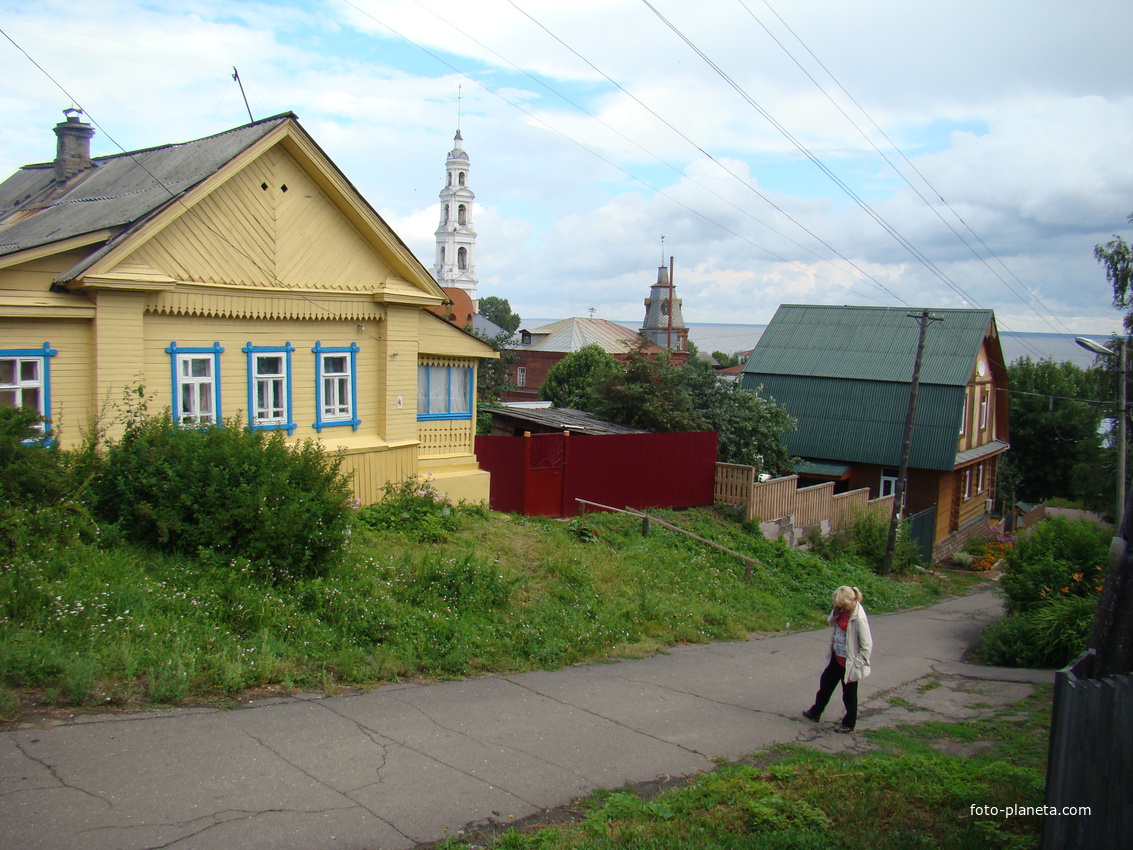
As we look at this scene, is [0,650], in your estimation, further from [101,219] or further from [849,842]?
[101,219]

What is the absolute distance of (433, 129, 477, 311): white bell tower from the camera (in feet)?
306

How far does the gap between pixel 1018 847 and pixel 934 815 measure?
68 cm

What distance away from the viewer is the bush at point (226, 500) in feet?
29.6

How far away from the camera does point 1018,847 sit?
4.94 m

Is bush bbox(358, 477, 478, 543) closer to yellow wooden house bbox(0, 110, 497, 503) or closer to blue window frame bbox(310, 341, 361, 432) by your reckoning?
yellow wooden house bbox(0, 110, 497, 503)

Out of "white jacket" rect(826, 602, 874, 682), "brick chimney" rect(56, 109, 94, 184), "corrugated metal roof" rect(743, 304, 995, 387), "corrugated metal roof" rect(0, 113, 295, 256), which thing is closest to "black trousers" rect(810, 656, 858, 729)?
"white jacket" rect(826, 602, 874, 682)

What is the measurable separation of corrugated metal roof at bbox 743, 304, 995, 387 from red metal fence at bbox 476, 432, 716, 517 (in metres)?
13.5

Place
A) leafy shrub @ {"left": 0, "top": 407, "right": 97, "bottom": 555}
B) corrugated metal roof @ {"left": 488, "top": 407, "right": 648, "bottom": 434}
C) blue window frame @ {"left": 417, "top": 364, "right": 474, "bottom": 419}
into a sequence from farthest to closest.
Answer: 1. corrugated metal roof @ {"left": 488, "top": 407, "right": 648, "bottom": 434}
2. blue window frame @ {"left": 417, "top": 364, "right": 474, "bottom": 419}
3. leafy shrub @ {"left": 0, "top": 407, "right": 97, "bottom": 555}

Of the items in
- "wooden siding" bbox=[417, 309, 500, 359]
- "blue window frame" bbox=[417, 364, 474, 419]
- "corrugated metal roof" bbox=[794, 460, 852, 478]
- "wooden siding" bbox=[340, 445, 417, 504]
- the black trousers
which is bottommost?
the black trousers

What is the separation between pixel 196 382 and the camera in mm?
12609

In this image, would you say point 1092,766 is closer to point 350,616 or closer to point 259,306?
point 350,616

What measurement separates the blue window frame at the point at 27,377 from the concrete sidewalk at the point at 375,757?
6.23 meters

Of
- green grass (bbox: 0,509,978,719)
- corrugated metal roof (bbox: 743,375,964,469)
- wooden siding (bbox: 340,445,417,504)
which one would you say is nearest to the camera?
green grass (bbox: 0,509,978,719)

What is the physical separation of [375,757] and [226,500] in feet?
13.6
